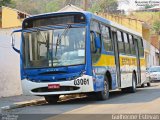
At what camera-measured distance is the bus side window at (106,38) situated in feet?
58.3

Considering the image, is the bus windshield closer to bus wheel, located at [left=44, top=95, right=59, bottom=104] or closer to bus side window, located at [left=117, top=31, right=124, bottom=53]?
bus wheel, located at [left=44, top=95, right=59, bottom=104]

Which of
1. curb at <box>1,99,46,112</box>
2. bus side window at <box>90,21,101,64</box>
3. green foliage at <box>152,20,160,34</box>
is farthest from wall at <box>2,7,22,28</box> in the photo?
green foliage at <box>152,20,160,34</box>

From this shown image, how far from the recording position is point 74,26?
52.4ft

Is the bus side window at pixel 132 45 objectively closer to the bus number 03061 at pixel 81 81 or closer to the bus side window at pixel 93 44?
the bus side window at pixel 93 44

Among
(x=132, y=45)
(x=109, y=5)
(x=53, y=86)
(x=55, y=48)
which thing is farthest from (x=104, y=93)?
(x=109, y=5)

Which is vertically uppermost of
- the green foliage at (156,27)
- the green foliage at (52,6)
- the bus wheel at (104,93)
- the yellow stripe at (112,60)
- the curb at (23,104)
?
the green foliage at (52,6)

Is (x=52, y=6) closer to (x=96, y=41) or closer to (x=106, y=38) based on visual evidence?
(x=106, y=38)

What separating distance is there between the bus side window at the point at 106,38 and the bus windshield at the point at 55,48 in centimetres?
204

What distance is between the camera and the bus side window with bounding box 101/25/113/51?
17.8m

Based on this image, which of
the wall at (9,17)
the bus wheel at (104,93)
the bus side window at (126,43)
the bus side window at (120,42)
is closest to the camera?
the bus wheel at (104,93)

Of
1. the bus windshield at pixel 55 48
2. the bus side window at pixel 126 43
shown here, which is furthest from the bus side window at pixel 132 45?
the bus windshield at pixel 55 48

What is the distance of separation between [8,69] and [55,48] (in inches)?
237

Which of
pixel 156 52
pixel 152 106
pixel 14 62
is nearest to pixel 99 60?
pixel 152 106

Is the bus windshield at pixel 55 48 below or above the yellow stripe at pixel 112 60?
above
